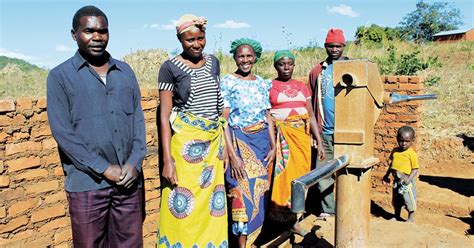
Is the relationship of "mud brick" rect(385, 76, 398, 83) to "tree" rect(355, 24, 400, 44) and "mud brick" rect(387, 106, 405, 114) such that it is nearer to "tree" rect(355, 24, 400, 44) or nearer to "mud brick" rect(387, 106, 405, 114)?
"mud brick" rect(387, 106, 405, 114)

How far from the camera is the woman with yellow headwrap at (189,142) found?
A: 2797 mm

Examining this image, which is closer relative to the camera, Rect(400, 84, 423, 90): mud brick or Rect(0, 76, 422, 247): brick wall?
Rect(0, 76, 422, 247): brick wall

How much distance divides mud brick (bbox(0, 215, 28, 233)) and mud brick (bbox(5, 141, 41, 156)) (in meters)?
0.42

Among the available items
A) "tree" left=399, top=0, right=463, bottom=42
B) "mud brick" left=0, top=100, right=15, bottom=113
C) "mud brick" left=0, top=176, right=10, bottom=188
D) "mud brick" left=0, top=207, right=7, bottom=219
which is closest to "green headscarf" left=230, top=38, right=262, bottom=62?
"mud brick" left=0, top=100, right=15, bottom=113

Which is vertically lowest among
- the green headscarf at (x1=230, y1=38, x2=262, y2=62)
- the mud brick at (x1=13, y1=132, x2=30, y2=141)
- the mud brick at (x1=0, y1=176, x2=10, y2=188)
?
the mud brick at (x1=0, y1=176, x2=10, y2=188)

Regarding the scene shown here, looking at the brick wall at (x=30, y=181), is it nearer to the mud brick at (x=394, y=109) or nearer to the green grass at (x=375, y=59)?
the green grass at (x=375, y=59)

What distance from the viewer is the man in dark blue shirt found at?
7.47ft

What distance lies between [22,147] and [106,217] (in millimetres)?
820

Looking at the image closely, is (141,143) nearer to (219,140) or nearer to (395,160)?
(219,140)

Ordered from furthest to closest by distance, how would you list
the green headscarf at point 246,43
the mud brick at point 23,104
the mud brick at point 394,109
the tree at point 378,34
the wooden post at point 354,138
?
the tree at point 378,34
the mud brick at point 394,109
the green headscarf at point 246,43
the mud brick at point 23,104
the wooden post at point 354,138

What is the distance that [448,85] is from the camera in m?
10.4

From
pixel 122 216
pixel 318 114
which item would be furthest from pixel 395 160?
pixel 122 216

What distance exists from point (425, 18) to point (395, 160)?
4118cm

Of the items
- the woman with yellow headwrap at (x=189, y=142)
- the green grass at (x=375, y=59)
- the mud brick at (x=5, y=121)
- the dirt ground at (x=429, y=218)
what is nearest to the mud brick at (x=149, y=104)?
the woman with yellow headwrap at (x=189, y=142)
